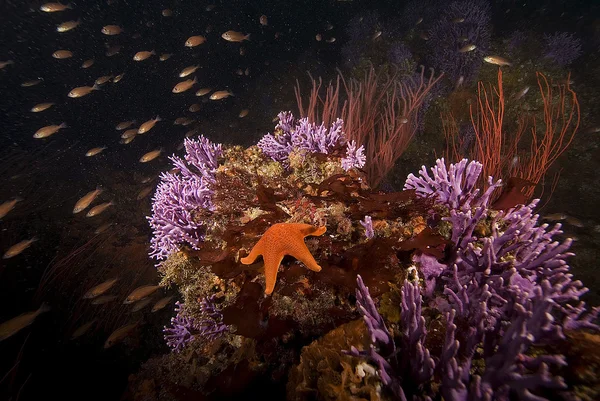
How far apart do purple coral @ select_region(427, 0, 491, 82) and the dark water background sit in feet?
3.87

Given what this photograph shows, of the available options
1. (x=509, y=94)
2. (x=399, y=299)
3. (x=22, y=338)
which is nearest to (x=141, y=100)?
(x=22, y=338)

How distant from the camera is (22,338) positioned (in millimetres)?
5199

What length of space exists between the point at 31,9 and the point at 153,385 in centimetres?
2132

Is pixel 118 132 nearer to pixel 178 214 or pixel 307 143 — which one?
pixel 178 214

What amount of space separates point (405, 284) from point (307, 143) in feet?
6.84

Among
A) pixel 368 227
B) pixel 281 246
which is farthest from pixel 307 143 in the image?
pixel 281 246

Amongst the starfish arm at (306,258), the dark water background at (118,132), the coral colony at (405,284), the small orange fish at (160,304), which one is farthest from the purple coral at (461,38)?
the small orange fish at (160,304)

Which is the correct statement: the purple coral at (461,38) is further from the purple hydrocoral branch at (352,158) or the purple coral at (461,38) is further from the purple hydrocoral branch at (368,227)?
the purple hydrocoral branch at (368,227)

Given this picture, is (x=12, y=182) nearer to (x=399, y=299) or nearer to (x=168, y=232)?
(x=168, y=232)

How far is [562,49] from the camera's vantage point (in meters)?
7.02

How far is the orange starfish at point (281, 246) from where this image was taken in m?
1.61

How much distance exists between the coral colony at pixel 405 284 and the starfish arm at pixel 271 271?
135mm

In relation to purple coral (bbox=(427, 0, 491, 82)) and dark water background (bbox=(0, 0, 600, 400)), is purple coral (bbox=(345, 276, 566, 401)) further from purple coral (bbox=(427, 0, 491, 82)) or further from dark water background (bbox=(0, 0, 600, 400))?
purple coral (bbox=(427, 0, 491, 82))

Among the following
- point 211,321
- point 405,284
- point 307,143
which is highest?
point 405,284
